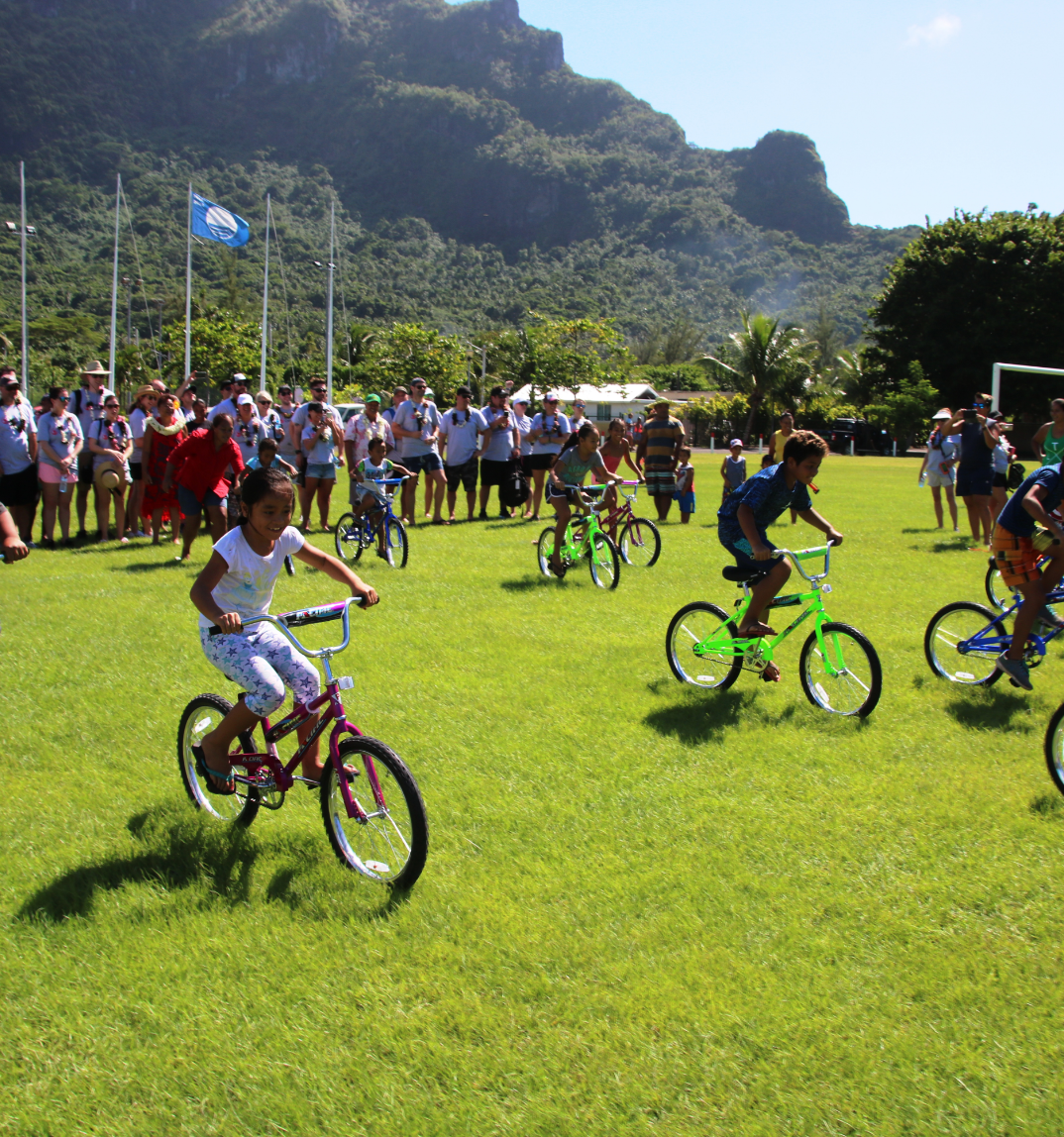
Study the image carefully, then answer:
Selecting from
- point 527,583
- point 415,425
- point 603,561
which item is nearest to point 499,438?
point 415,425

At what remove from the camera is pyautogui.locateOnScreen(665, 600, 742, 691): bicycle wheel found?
22.2ft

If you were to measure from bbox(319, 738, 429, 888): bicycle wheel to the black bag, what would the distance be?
41.7 feet

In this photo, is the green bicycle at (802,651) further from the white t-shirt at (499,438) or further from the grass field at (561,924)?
the white t-shirt at (499,438)

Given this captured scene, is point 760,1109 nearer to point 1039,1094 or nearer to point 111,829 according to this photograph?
point 1039,1094

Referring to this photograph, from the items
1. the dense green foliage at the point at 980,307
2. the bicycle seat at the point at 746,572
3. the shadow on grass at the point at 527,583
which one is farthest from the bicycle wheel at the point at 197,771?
the dense green foliage at the point at 980,307

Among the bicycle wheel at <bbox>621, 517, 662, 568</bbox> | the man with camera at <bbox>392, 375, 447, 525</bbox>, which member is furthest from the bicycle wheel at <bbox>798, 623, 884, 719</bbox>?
the man with camera at <bbox>392, 375, 447, 525</bbox>

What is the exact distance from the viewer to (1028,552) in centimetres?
630

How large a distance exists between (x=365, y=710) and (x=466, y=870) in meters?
2.34

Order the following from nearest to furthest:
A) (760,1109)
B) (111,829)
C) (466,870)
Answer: (760,1109) < (466,870) < (111,829)

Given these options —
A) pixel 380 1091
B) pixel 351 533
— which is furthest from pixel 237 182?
pixel 380 1091

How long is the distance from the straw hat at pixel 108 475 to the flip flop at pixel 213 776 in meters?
9.87

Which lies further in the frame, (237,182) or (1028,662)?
Answer: (237,182)

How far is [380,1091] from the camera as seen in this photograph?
2.86m

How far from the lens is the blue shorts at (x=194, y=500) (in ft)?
36.9
